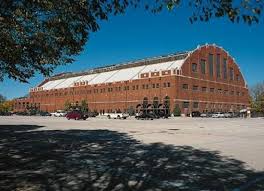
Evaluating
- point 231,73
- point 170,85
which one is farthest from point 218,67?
point 170,85

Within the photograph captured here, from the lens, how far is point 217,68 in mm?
111688

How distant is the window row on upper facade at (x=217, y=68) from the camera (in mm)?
106312

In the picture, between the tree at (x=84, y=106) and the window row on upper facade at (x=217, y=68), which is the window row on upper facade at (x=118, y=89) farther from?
the window row on upper facade at (x=217, y=68)

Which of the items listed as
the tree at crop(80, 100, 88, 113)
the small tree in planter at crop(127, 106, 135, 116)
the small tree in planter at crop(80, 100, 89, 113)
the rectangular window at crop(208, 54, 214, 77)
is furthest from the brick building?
the small tree in planter at crop(80, 100, 89, 113)

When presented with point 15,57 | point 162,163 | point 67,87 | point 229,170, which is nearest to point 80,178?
point 162,163

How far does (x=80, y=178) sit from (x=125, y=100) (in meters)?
101

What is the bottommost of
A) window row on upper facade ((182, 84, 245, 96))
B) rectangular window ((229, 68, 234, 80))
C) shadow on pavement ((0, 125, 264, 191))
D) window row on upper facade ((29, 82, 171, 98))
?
shadow on pavement ((0, 125, 264, 191))

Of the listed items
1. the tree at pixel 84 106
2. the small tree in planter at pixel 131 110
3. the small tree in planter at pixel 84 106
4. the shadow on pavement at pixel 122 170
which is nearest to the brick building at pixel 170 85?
the small tree in planter at pixel 131 110

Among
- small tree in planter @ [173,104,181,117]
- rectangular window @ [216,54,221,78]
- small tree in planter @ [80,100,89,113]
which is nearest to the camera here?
small tree in planter @ [173,104,181,117]

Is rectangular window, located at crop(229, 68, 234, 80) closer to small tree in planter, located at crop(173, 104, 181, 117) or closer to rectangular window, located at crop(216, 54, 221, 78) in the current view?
rectangular window, located at crop(216, 54, 221, 78)

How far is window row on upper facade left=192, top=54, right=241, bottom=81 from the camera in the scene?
106m

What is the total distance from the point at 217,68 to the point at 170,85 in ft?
74.0

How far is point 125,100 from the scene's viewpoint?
111 m

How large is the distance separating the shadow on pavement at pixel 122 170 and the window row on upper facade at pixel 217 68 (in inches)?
3551
